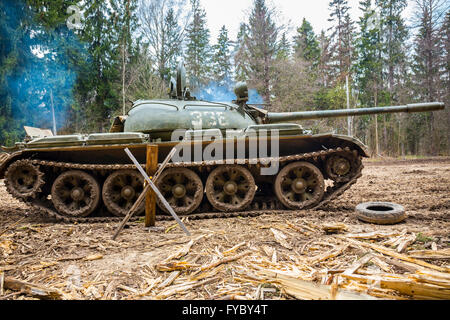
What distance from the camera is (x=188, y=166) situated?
232 inches

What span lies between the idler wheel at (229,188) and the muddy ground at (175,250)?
17.5 inches

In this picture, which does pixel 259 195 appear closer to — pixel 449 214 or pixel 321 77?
pixel 449 214

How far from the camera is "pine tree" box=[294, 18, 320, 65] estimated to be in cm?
2977

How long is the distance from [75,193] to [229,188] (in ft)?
10.9

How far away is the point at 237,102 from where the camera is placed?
7312 millimetres

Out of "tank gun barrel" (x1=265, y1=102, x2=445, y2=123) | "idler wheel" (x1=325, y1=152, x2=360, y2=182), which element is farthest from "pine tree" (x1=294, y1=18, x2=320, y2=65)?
"idler wheel" (x1=325, y1=152, x2=360, y2=182)

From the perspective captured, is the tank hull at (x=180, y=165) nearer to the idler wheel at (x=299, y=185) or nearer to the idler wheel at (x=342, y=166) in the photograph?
the idler wheel at (x=342, y=166)

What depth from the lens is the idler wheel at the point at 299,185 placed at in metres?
5.95

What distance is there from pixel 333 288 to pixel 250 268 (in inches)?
38.8

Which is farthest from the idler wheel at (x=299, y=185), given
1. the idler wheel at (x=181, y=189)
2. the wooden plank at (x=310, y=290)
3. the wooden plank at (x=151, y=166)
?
the wooden plank at (x=310, y=290)

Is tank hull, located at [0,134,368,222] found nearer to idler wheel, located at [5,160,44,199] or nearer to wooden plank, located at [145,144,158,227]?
idler wheel, located at [5,160,44,199]

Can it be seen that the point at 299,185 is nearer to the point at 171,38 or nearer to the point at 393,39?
the point at 171,38

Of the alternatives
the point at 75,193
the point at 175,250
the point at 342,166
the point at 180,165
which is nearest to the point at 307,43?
the point at 342,166
